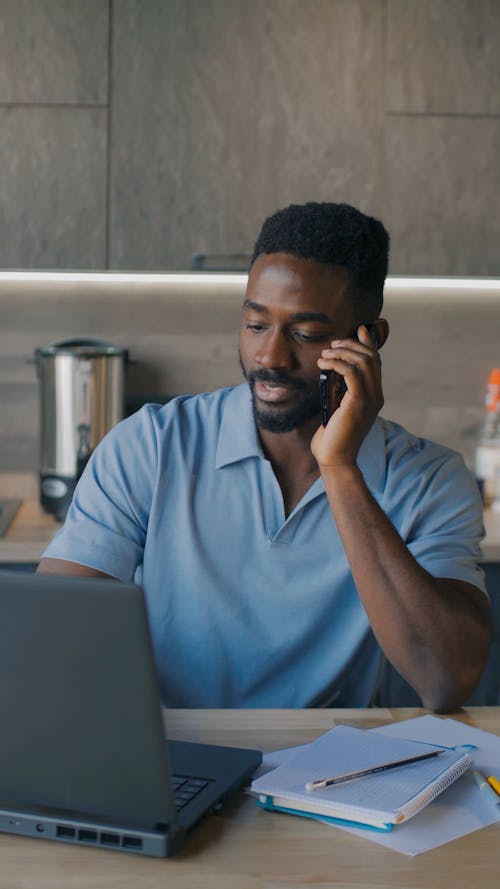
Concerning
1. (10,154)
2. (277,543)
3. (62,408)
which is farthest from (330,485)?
(10,154)

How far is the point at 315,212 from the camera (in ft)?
5.13

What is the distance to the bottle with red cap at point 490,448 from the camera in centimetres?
280

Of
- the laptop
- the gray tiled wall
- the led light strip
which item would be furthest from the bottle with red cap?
the laptop

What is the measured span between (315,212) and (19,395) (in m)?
1.61

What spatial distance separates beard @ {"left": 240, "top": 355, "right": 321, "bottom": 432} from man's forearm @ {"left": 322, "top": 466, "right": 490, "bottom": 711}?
174mm

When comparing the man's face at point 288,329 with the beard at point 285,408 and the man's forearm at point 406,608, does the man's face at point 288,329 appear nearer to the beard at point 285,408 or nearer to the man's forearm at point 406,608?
the beard at point 285,408

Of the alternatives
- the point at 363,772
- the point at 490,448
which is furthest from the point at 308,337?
the point at 490,448

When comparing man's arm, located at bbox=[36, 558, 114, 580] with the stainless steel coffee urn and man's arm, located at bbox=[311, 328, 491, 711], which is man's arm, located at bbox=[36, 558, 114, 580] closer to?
man's arm, located at bbox=[311, 328, 491, 711]

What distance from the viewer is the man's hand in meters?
1.45

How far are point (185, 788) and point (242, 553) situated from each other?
1.68 ft

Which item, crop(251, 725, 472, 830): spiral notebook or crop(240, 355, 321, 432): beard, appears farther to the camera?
crop(240, 355, 321, 432): beard

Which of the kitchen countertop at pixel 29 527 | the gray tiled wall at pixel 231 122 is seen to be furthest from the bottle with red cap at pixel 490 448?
the gray tiled wall at pixel 231 122

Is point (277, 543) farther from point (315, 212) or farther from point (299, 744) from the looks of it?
point (315, 212)

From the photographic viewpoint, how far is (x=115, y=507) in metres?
1.51
